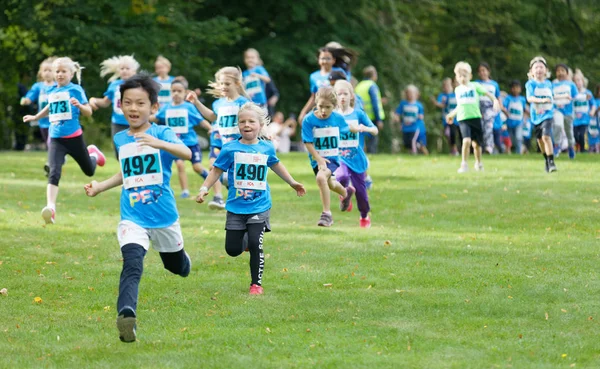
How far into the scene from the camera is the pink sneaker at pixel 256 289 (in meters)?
9.71

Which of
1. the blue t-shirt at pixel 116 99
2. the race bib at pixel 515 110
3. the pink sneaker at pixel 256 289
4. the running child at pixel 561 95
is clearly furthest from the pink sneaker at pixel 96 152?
the race bib at pixel 515 110

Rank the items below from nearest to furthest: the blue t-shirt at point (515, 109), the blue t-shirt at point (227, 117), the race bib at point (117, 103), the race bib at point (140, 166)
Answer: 1. the race bib at point (140, 166)
2. the blue t-shirt at point (227, 117)
3. the race bib at point (117, 103)
4. the blue t-shirt at point (515, 109)

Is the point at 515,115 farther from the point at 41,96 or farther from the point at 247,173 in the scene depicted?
the point at 247,173

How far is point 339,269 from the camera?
36.0 ft

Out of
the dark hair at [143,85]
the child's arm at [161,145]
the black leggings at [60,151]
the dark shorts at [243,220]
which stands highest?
the dark hair at [143,85]

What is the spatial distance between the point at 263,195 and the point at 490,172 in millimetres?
11691

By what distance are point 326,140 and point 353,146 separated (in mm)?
573

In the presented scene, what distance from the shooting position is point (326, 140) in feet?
45.8

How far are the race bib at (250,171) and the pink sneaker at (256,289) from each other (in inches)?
33.4

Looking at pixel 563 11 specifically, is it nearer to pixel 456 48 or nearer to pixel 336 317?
pixel 456 48

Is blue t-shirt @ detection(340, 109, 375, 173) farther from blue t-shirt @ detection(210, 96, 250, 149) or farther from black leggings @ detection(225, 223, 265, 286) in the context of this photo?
black leggings @ detection(225, 223, 265, 286)

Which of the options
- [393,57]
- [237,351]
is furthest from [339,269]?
[393,57]

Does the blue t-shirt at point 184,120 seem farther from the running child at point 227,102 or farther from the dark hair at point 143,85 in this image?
the dark hair at point 143,85

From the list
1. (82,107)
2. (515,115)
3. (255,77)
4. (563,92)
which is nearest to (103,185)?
(82,107)
